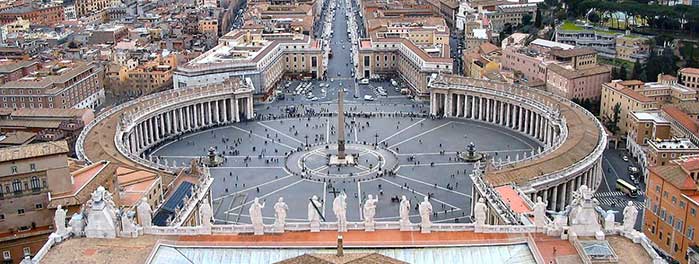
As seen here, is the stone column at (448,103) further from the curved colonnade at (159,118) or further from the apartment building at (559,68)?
the curved colonnade at (159,118)

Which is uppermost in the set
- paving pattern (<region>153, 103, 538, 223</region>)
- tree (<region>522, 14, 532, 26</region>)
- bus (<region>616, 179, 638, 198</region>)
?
tree (<region>522, 14, 532, 26</region>)

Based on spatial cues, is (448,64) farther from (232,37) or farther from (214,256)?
(214,256)

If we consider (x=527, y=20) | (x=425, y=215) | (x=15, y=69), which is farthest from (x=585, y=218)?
(x=527, y=20)

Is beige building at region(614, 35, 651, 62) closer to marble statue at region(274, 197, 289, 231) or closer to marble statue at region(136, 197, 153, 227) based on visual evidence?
marble statue at region(274, 197, 289, 231)

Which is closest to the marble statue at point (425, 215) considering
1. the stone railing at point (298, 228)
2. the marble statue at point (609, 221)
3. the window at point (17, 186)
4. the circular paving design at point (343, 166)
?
the stone railing at point (298, 228)

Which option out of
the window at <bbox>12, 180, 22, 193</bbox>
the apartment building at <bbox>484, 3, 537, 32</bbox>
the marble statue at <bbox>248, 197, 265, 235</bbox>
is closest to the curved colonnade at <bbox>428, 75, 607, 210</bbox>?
the marble statue at <bbox>248, 197, 265, 235</bbox>

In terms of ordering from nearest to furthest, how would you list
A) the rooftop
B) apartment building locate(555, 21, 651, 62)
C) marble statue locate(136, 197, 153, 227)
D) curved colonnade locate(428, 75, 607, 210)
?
marble statue locate(136, 197, 153, 227), the rooftop, curved colonnade locate(428, 75, 607, 210), apartment building locate(555, 21, 651, 62)

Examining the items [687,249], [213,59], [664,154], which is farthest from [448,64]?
[687,249]
